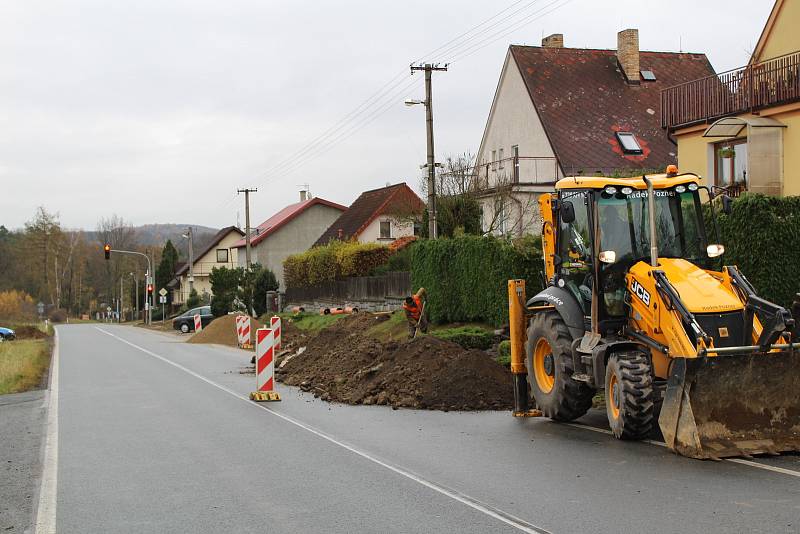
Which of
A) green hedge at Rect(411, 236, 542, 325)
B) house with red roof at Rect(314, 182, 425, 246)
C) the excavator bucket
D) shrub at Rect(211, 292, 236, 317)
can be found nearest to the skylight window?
green hedge at Rect(411, 236, 542, 325)

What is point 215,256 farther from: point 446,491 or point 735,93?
point 446,491

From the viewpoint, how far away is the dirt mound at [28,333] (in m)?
57.2

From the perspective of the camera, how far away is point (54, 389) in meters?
20.8

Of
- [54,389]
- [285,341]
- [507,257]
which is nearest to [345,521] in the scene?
[54,389]

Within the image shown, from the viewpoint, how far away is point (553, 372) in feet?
43.5

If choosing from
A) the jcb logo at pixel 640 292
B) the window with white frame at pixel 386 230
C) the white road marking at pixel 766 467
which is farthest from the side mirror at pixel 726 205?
the window with white frame at pixel 386 230

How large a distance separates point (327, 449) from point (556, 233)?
4440 millimetres

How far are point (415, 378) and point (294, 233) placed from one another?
214 ft

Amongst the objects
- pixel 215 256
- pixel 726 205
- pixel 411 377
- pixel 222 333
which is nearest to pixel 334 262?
pixel 222 333

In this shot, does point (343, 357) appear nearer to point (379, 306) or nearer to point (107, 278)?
point (379, 306)

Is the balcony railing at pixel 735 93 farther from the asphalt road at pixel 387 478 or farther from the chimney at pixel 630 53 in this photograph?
the chimney at pixel 630 53

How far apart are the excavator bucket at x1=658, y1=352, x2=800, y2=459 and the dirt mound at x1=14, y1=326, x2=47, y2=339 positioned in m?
52.0

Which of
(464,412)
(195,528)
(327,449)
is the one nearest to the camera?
(195,528)

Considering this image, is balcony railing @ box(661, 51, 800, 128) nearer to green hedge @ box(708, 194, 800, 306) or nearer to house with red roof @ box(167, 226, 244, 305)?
green hedge @ box(708, 194, 800, 306)
